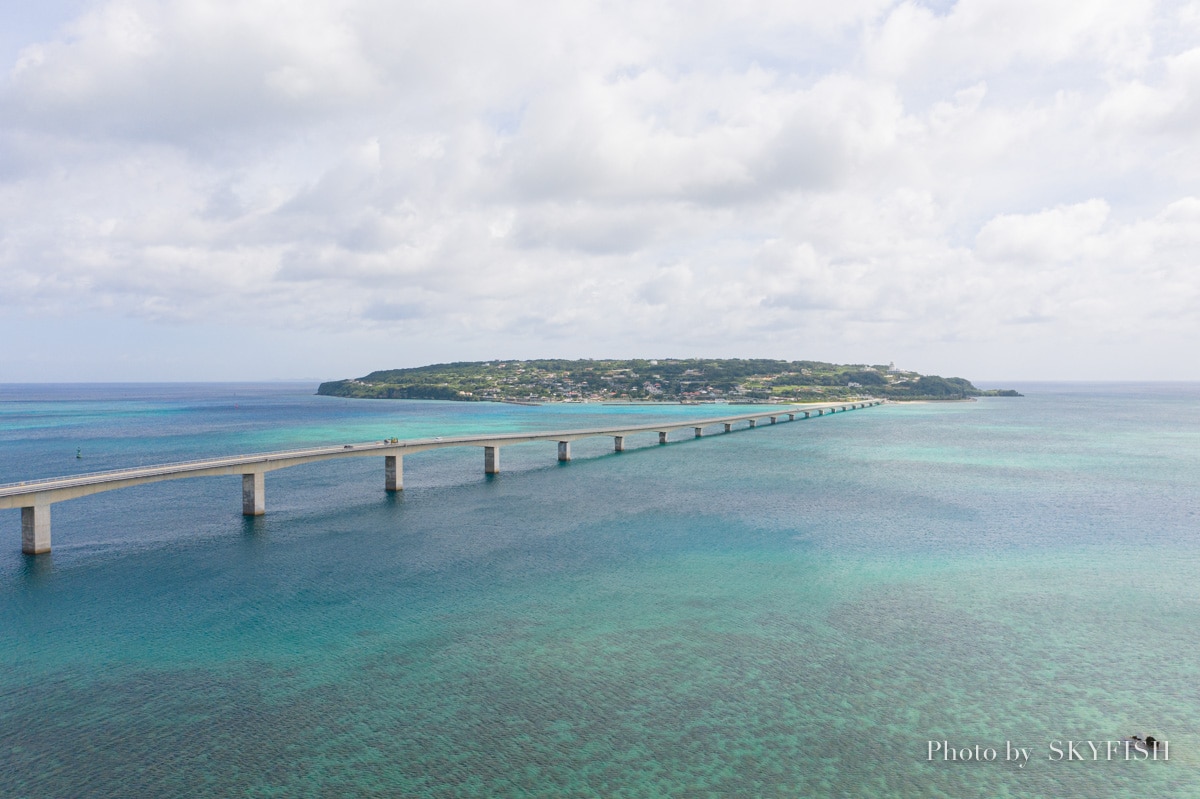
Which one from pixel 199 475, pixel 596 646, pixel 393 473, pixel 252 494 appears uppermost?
pixel 199 475

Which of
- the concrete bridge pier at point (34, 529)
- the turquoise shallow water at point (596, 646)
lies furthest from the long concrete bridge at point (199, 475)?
the turquoise shallow water at point (596, 646)

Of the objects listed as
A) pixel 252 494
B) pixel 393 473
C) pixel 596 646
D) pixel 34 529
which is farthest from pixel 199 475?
pixel 596 646

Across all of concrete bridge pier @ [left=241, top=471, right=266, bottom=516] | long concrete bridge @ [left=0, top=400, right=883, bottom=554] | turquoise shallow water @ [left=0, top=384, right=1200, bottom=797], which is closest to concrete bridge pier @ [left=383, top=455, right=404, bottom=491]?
long concrete bridge @ [left=0, top=400, right=883, bottom=554]

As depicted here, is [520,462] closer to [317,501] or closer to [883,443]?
[317,501]

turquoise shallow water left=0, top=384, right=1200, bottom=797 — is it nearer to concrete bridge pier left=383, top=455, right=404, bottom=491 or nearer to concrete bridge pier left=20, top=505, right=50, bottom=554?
concrete bridge pier left=20, top=505, right=50, bottom=554

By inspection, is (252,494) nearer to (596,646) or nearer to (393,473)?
(393,473)

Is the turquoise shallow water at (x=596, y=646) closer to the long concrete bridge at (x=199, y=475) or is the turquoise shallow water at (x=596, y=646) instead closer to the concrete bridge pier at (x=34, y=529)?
the concrete bridge pier at (x=34, y=529)
